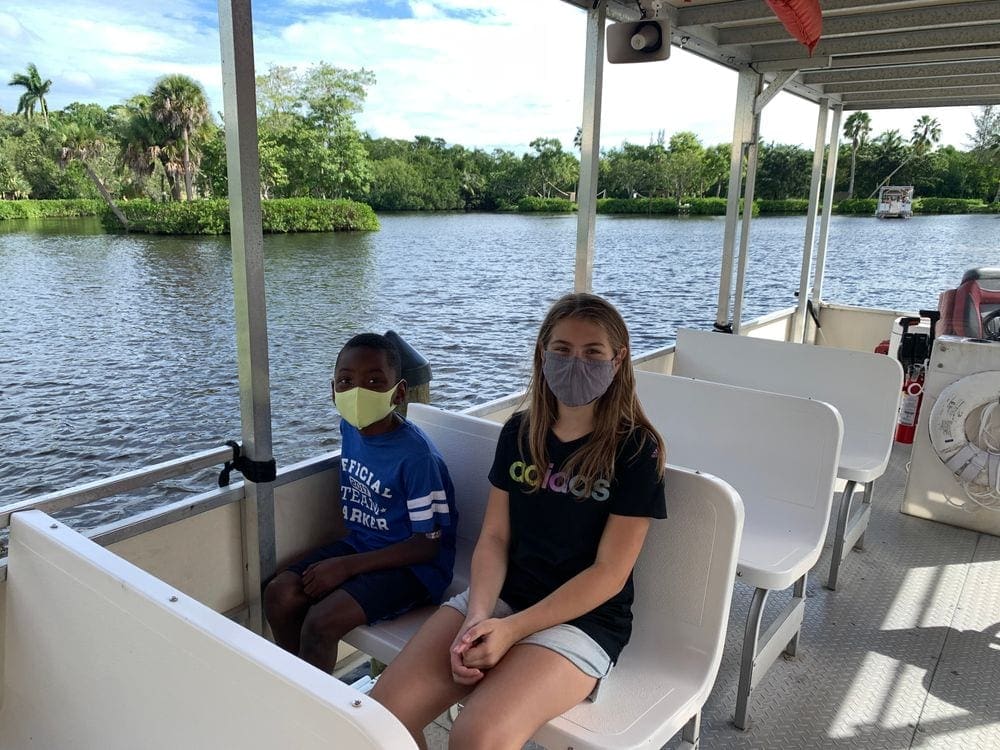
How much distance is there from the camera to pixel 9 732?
142cm

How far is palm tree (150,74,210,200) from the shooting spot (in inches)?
626

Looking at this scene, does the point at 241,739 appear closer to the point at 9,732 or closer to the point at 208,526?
the point at 9,732

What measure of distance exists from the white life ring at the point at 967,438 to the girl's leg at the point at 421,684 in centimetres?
273

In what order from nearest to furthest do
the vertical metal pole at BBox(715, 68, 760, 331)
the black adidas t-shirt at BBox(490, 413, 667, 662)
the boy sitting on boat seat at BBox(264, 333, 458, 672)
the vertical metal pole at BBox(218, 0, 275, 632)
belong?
1. the black adidas t-shirt at BBox(490, 413, 667, 662)
2. the vertical metal pole at BBox(218, 0, 275, 632)
3. the boy sitting on boat seat at BBox(264, 333, 458, 672)
4. the vertical metal pole at BBox(715, 68, 760, 331)

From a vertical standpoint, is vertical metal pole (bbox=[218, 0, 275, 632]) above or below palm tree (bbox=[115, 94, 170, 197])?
below

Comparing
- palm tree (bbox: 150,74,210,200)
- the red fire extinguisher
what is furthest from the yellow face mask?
palm tree (bbox: 150,74,210,200)

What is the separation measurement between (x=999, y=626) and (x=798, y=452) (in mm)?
1130

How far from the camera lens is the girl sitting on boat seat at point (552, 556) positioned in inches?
54.0

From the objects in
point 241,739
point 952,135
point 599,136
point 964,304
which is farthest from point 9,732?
point 952,135

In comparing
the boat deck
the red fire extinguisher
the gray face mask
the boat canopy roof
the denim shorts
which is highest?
the boat canopy roof

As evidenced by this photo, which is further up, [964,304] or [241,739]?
[964,304]

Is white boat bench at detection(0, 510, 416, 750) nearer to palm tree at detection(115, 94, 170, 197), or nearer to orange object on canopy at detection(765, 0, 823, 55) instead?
orange object on canopy at detection(765, 0, 823, 55)

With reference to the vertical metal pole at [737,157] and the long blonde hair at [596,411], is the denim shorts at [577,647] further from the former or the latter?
the vertical metal pole at [737,157]

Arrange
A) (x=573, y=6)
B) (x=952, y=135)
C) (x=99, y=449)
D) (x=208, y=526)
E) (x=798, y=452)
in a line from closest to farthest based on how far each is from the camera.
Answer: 1. (x=208, y=526)
2. (x=798, y=452)
3. (x=573, y=6)
4. (x=99, y=449)
5. (x=952, y=135)
